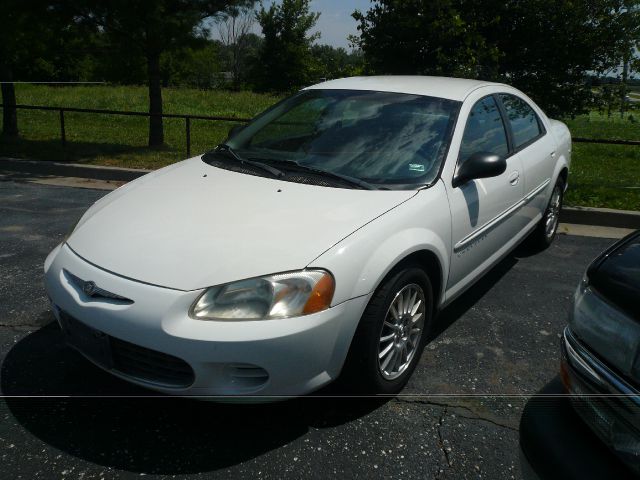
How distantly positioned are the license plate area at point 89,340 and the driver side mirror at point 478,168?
6.45ft

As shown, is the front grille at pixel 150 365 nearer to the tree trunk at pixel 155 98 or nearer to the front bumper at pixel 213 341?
the front bumper at pixel 213 341

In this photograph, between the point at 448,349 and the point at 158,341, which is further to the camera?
the point at 448,349

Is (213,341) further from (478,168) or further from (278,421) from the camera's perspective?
(478,168)

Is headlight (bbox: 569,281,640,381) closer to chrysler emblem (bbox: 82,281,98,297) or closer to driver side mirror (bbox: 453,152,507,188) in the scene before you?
driver side mirror (bbox: 453,152,507,188)

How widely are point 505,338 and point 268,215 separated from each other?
1.78 meters

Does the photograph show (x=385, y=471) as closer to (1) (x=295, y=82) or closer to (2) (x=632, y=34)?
(2) (x=632, y=34)

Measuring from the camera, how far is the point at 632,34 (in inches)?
276

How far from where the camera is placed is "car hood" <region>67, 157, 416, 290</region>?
244 cm

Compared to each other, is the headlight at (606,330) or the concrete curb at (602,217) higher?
the headlight at (606,330)

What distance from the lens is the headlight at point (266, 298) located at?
2330mm

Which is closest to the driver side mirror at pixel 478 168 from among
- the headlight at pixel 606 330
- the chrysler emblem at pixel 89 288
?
the headlight at pixel 606 330

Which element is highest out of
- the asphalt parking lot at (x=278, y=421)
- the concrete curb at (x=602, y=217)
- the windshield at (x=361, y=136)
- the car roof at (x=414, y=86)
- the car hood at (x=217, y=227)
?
the car roof at (x=414, y=86)

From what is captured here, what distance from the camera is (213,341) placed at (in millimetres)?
2268

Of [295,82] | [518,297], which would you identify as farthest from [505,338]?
[295,82]
